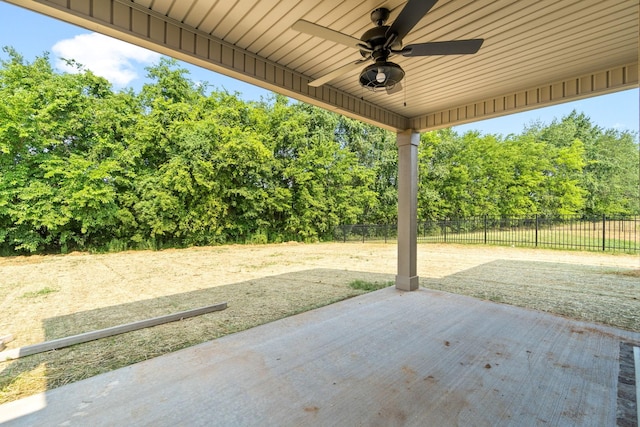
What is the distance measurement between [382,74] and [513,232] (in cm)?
1310

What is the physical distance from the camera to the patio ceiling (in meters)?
2.08

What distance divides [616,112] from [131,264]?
1320 inches

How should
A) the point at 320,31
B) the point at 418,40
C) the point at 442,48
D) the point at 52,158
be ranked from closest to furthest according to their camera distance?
the point at 320,31, the point at 442,48, the point at 418,40, the point at 52,158

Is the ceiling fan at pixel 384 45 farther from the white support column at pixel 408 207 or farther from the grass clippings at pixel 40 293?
the grass clippings at pixel 40 293

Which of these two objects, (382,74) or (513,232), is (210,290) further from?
(513,232)

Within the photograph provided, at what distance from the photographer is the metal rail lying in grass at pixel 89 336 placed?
2514 millimetres

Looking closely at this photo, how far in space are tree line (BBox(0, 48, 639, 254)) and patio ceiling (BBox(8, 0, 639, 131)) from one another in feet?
29.0

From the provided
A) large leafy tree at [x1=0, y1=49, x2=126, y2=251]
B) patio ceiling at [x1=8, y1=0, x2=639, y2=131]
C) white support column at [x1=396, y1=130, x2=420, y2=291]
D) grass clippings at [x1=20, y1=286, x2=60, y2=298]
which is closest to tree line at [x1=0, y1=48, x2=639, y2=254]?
large leafy tree at [x1=0, y1=49, x2=126, y2=251]

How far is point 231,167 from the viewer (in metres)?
11.6

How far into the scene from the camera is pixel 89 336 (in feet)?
9.44

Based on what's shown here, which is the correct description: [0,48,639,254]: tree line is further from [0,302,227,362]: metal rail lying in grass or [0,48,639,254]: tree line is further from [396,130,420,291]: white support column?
[396,130,420,291]: white support column

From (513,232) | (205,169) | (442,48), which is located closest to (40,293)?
(442,48)

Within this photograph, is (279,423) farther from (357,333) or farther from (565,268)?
(565,268)

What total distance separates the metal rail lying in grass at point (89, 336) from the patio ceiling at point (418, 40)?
8.59ft
